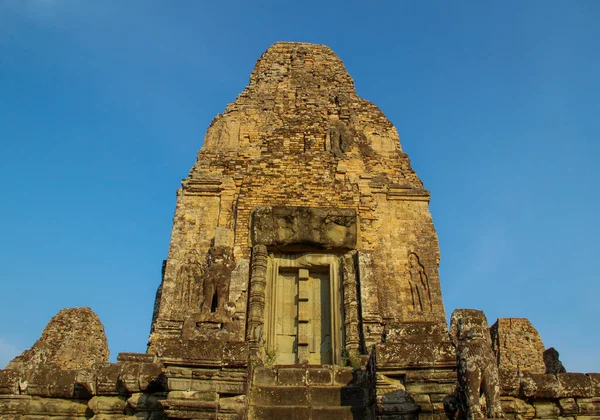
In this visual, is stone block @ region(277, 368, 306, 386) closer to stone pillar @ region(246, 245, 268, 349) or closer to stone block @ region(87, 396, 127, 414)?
stone pillar @ region(246, 245, 268, 349)

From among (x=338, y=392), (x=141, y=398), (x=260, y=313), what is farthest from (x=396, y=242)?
(x=141, y=398)

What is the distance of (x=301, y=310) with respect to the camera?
1170cm

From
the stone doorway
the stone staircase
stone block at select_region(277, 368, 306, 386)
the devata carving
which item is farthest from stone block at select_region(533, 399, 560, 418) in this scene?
the stone doorway

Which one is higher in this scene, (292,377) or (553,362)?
(553,362)

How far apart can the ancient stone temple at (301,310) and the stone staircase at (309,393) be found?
0.02 m

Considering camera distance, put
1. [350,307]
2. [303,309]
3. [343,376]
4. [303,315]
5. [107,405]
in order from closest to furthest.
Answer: [107,405] < [343,376] < [350,307] < [303,315] < [303,309]

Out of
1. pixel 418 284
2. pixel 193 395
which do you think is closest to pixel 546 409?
pixel 418 284

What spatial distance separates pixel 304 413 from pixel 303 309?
3.92 meters

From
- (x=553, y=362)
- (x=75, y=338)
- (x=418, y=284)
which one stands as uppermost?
(x=418, y=284)

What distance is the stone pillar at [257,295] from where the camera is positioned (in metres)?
11.0

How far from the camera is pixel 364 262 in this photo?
12.0 meters

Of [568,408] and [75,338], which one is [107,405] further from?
[75,338]

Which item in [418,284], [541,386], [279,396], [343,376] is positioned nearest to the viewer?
[541,386]

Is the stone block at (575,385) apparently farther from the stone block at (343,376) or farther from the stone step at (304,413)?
the stone block at (343,376)
